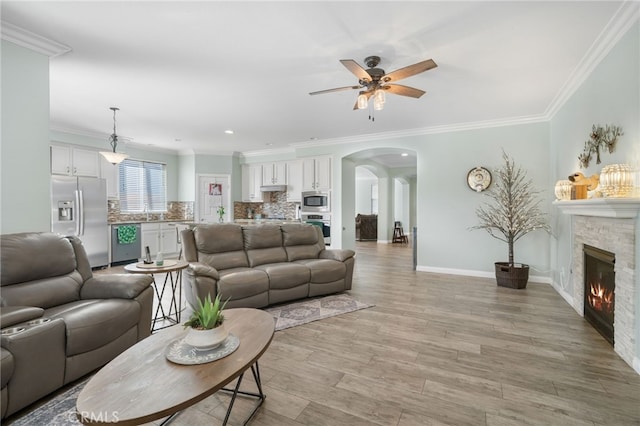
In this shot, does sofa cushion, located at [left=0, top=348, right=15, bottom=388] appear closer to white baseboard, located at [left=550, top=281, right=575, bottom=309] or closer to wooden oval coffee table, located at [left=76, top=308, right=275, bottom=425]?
wooden oval coffee table, located at [left=76, top=308, right=275, bottom=425]

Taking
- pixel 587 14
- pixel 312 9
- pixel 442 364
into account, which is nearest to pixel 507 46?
pixel 587 14

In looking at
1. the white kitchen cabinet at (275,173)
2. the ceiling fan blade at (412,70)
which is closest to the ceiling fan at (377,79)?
the ceiling fan blade at (412,70)

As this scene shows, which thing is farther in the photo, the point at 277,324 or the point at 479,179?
the point at 479,179

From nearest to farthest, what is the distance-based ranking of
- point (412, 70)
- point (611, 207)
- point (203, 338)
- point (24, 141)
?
1. point (203, 338)
2. point (611, 207)
3. point (24, 141)
4. point (412, 70)

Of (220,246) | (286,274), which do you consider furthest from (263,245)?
(286,274)

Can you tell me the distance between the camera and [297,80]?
349 cm

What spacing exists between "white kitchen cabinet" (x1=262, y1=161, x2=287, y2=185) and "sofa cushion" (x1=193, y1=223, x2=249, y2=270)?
3625 mm

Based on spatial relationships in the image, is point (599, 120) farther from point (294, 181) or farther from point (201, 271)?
point (294, 181)

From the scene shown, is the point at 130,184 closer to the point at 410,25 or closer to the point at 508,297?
the point at 410,25

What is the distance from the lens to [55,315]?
2.07 metres

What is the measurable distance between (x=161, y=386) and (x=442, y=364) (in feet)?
6.63

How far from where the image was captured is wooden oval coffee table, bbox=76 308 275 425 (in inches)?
45.4

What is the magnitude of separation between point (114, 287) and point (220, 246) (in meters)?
1.48

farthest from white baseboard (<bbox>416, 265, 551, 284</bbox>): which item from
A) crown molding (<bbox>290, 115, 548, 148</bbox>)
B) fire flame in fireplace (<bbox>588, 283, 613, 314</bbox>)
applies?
crown molding (<bbox>290, 115, 548, 148</bbox>)
